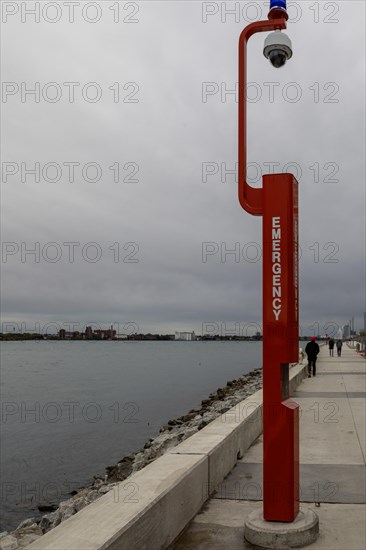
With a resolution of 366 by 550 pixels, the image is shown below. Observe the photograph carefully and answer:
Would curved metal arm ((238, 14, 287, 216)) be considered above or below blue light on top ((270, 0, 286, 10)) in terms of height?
below

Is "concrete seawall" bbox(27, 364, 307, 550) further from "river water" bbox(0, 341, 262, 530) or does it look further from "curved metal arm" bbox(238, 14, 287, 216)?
"river water" bbox(0, 341, 262, 530)

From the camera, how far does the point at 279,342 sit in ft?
16.3

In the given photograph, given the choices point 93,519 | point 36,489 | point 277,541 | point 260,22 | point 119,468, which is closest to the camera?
point 93,519

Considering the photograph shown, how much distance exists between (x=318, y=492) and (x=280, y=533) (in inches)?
73.2

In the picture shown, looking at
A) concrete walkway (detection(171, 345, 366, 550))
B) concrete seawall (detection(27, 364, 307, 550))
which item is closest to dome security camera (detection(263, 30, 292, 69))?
concrete seawall (detection(27, 364, 307, 550))

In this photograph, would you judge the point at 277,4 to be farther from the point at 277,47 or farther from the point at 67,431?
the point at 67,431

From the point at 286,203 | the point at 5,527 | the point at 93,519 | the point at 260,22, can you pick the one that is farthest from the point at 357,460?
the point at 5,527

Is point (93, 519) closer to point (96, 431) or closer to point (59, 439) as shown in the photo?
point (59, 439)

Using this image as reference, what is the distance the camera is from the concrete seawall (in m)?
3.63

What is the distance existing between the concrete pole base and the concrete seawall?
65 centimetres

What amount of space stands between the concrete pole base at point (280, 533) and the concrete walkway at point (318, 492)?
0.27ft

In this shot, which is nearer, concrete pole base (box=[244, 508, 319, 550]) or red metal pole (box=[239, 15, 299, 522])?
concrete pole base (box=[244, 508, 319, 550])

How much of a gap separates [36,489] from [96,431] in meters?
9.06

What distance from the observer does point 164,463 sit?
573 cm
